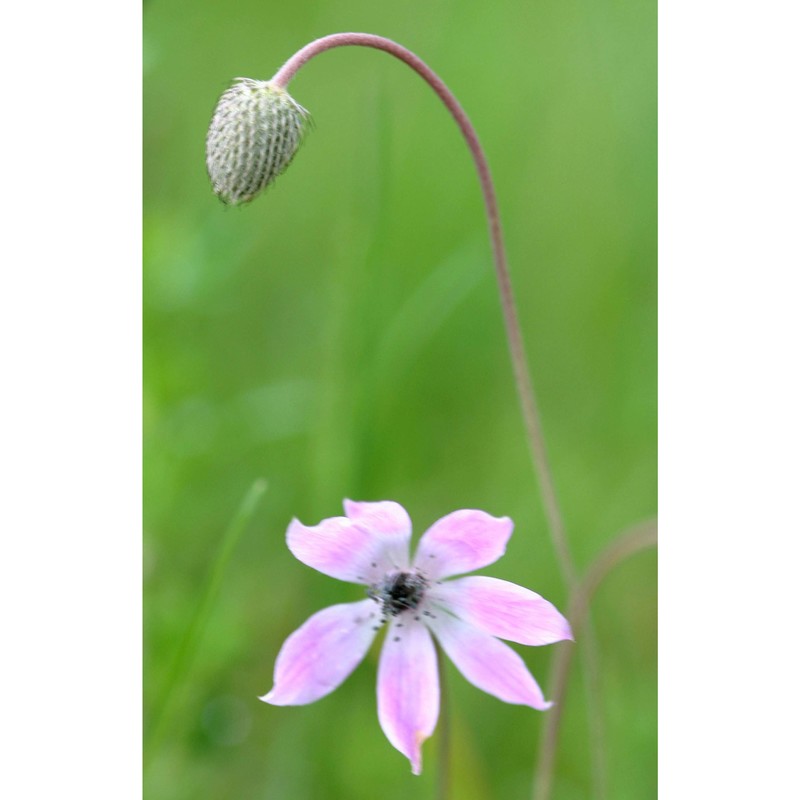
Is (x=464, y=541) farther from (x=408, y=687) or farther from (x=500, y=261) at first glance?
(x=500, y=261)

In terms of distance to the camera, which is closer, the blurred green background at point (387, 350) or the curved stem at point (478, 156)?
the curved stem at point (478, 156)

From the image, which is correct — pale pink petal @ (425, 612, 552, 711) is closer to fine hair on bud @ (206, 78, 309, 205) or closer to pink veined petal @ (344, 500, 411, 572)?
pink veined petal @ (344, 500, 411, 572)

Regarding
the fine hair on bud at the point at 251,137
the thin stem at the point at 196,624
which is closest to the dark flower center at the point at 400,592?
the thin stem at the point at 196,624

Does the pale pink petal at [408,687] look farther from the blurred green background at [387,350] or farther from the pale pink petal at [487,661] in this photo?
the blurred green background at [387,350]

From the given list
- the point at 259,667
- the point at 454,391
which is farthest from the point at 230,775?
the point at 454,391

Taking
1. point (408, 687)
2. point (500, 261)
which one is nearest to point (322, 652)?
point (408, 687)

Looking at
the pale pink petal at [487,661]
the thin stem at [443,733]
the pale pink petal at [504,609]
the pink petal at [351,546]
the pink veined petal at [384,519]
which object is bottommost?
the thin stem at [443,733]
